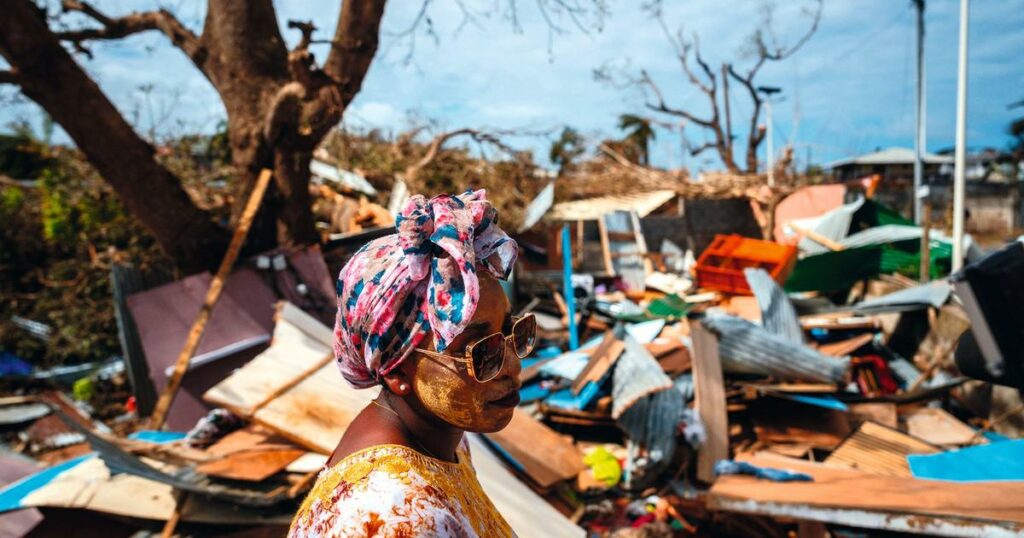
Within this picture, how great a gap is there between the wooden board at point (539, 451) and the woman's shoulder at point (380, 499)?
332cm

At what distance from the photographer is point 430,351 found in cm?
138

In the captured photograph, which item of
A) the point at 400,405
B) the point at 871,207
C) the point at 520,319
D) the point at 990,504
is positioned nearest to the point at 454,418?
the point at 400,405

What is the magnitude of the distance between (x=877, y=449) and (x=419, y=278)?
5164 mm

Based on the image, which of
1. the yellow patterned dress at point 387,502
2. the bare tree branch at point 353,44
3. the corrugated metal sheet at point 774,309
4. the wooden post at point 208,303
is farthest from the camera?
the corrugated metal sheet at point 774,309

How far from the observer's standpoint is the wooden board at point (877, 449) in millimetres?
4750

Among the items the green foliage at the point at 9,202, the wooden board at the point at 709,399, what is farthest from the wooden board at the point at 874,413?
the green foliage at the point at 9,202

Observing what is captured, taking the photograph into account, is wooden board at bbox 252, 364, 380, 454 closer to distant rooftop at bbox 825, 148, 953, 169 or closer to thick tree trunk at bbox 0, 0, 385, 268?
thick tree trunk at bbox 0, 0, 385, 268

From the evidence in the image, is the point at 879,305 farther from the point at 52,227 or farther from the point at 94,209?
the point at 52,227

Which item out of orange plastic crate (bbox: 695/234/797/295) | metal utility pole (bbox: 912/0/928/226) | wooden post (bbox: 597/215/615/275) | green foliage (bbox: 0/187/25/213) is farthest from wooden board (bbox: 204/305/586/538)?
metal utility pole (bbox: 912/0/928/226)

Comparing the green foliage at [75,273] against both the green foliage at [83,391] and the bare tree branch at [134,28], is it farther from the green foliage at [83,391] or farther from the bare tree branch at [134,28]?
the bare tree branch at [134,28]

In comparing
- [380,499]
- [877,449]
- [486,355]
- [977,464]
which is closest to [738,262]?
[877,449]

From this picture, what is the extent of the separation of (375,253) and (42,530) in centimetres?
359

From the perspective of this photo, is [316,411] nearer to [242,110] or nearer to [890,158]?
[242,110]

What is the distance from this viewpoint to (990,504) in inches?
85.9
